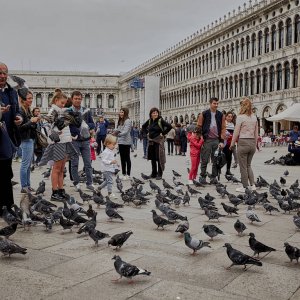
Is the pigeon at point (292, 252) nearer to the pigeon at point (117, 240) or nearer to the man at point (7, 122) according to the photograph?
the pigeon at point (117, 240)

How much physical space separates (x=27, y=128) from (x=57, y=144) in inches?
29.5

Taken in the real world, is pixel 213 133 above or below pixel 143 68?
below

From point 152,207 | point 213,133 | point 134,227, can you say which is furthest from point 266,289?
point 213,133

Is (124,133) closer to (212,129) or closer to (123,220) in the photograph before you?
(212,129)

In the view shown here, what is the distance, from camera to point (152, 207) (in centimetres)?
703

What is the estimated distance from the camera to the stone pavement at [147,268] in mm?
3307

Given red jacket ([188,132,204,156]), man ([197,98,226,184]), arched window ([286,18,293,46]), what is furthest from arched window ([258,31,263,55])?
man ([197,98,226,184])

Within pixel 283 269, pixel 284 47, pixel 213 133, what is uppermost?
pixel 284 47

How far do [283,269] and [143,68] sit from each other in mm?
72752

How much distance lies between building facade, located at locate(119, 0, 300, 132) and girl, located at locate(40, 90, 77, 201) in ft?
101

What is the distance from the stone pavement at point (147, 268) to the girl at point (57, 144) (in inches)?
71.5

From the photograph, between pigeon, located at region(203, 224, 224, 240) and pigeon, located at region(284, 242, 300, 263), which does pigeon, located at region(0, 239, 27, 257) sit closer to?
pigeon, located at region(203, 224, 224, 240)

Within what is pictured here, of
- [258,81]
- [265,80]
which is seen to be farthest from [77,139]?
[258,81]

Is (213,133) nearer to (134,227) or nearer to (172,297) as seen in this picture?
(134,227)
